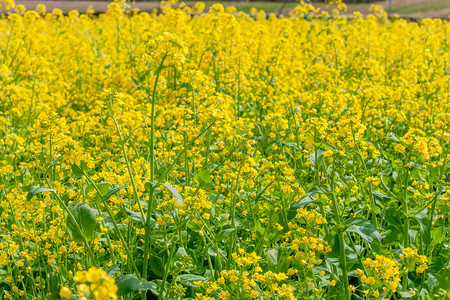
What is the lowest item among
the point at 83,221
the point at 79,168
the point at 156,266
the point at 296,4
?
the point at 156,266

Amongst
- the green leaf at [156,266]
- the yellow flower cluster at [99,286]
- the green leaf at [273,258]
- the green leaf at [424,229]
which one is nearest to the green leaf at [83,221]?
the green leaf at [156,266]

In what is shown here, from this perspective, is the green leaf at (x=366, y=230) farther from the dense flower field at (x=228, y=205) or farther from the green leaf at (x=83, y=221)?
the green leaf at (x=83, y=221)

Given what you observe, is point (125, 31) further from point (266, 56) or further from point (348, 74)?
point (348, 74)

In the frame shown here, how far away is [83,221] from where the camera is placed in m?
2.17

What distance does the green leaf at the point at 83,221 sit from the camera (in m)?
2.15

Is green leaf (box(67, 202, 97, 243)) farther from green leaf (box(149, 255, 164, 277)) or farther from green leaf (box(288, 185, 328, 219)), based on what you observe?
green leaf (box(288, 185, 328, 219))

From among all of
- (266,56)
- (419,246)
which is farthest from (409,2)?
(419,246)

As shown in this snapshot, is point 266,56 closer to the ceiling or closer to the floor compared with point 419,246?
closer to the ceiling

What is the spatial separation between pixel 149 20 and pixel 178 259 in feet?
19.1

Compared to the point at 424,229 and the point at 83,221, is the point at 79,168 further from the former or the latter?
the point at 424,229

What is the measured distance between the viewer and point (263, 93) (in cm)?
504

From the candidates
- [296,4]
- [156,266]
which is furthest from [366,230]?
[296,4]

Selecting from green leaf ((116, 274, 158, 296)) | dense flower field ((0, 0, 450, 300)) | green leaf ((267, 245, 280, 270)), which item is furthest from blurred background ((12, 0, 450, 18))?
green leaf ((116, 274, 158, 296))

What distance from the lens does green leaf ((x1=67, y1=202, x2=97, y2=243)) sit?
2.15m
